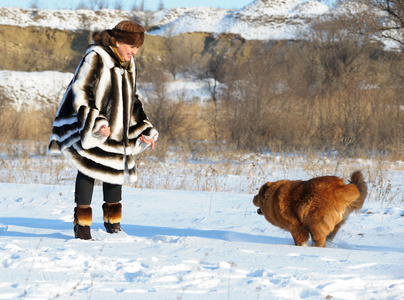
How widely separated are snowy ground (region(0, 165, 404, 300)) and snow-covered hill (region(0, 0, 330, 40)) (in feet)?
146

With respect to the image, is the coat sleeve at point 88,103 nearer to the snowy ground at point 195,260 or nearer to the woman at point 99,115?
the woman at point 99,115

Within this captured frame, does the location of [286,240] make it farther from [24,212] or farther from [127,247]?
[24,212]

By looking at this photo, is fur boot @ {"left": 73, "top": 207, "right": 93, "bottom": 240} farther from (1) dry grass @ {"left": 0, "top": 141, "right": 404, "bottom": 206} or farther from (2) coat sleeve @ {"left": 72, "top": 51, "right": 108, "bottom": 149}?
(1) dry grass @ {"left": 0, "top": 141, "right": 404, "bottom": 206}

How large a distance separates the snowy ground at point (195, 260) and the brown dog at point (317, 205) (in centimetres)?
20

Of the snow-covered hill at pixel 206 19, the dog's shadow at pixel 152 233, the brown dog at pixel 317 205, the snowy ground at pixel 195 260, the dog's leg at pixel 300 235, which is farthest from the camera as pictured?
the snow-covered hill at pixel 206 19

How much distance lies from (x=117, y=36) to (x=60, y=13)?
5466 cm

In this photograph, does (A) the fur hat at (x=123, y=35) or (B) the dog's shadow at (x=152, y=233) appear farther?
(B) the dog's shadow at (x=152, y=233)

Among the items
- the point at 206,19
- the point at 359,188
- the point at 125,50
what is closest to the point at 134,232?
the point at 125,50

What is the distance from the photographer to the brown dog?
3.56 metres

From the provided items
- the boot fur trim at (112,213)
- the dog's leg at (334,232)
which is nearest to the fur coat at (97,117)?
the boot fur trim at (112,213)

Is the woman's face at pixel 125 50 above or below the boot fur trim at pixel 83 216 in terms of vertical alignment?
above

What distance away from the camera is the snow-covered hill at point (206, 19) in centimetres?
4978

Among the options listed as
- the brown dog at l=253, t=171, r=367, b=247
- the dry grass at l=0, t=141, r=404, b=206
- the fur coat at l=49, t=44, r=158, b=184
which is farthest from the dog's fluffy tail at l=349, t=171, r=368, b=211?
the dry grass at l=0, t=141, r=404, b=206

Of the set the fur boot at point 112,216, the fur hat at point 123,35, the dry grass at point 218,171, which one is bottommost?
the dry grass at point 218,171
